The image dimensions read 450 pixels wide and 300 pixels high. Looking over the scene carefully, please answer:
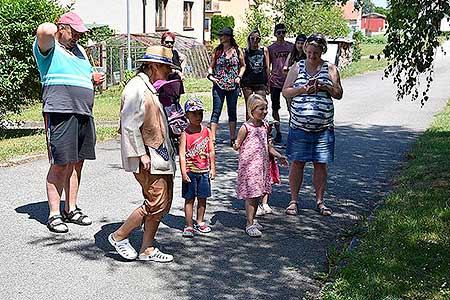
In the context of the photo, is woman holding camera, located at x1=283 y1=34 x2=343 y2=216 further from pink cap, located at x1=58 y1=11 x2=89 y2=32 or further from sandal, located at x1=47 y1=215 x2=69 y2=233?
sandal, located at x1=47 y1=215 x2=69 y2=233

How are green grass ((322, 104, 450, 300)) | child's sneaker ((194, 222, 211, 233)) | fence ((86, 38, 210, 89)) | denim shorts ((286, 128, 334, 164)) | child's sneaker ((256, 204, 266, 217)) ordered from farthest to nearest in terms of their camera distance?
1. fence ((86, 38, 210, 89))
2. child's sneaker ((256, 204, 266, 217))
3. denim shorts ((286, 128, 334, 164))
4. child's sneaker ((194, 222, 211, 233))
5. green grass ((322, 104, 450, 300))

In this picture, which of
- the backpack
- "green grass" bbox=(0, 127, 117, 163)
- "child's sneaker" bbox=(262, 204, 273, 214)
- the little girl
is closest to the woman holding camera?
"child's sneaker" bbox=(262, 204, 273, 214)

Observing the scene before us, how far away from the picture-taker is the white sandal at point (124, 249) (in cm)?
551

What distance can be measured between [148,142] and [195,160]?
0.95 metres

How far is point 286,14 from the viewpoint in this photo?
1366 inches

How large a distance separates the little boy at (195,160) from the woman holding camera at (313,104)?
45.2 inches

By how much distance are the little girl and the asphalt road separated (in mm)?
298

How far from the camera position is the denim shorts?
6.96 metres

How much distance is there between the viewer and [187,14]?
127 ft

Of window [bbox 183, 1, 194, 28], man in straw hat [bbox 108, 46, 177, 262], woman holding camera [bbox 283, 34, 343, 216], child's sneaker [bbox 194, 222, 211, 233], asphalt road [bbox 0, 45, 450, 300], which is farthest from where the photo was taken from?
window [bbox 183, 1, 194, 28]

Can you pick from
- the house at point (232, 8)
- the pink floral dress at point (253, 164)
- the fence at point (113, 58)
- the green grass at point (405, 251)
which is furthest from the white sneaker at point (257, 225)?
the house at point (232, 8)

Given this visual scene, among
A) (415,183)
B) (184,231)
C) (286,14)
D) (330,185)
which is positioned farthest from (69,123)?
(286,14)

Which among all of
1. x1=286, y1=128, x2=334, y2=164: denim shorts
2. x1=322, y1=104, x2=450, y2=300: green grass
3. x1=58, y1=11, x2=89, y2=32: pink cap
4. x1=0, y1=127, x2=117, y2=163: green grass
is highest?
x1=58, y1=11, x2=89, y2=32: pink cap

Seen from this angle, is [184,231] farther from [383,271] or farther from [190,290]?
[383,271]
